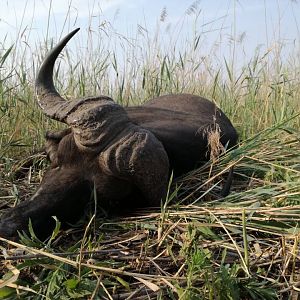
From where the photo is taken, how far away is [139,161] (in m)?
2.22

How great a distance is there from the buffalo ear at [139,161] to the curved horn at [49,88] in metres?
0.34

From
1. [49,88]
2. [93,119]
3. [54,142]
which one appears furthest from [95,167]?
[49,88]

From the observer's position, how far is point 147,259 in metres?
1.93

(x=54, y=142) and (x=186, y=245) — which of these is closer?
(x=186, y=245)

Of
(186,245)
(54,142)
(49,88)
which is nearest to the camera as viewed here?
(186,245)

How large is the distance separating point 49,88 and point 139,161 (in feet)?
2.44

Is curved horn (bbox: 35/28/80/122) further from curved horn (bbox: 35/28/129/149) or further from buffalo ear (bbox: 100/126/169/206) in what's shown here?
buffalo ear (bbox: 100/126/169/206)

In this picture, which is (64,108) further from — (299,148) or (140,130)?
(299,148)

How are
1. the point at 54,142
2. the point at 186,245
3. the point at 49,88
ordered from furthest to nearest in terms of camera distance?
the point at 49,88
the point at 54,142
the point at 186,245

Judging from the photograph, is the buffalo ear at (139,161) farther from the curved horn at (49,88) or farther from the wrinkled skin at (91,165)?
the curved horn at (49,88)

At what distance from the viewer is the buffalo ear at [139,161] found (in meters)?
2.23

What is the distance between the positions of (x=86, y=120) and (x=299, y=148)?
4.46 ft

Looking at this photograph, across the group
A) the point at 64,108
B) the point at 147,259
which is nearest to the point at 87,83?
the point at 64,108

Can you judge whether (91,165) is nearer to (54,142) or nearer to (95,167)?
(95,167)
